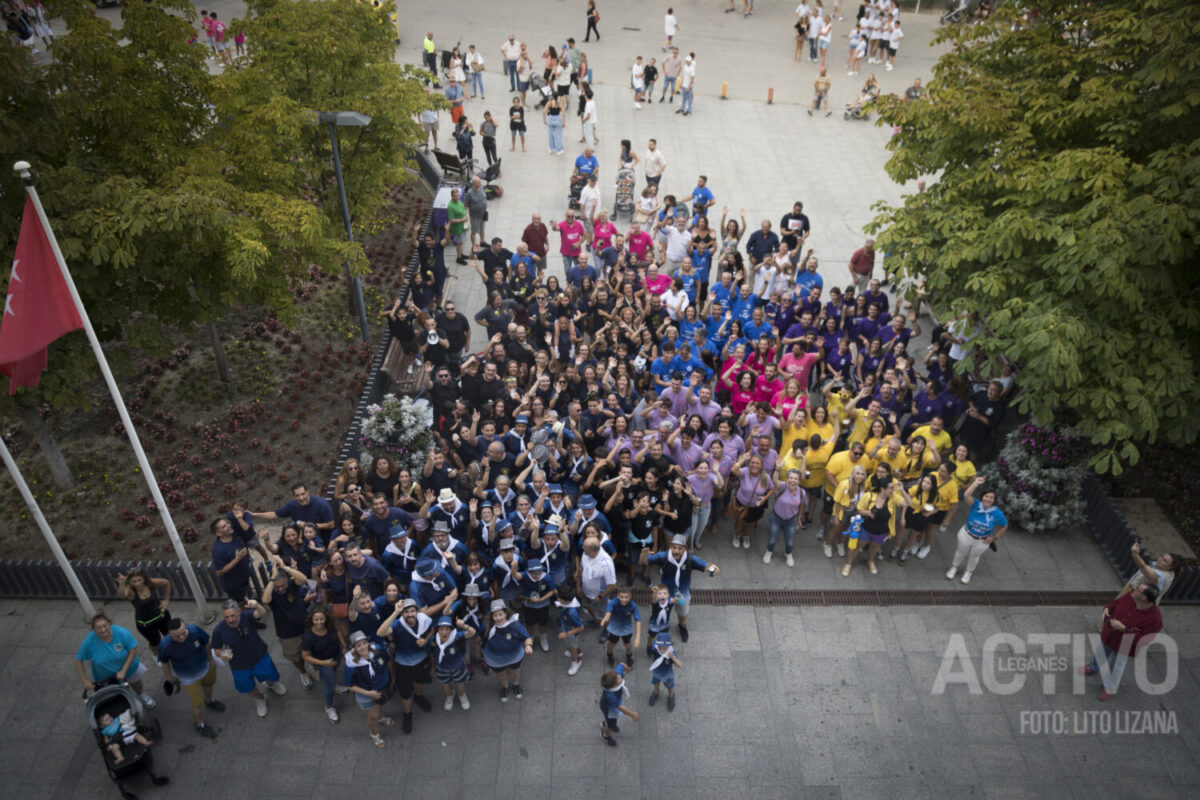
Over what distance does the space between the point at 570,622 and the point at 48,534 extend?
242 inches

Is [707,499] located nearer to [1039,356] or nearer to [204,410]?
[1039,356]

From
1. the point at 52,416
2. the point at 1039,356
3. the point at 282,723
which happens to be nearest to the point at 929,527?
the point at 1039,356

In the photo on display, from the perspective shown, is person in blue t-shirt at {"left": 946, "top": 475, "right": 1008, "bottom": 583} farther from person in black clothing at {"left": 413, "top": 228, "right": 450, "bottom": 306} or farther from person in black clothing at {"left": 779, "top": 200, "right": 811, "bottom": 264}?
person in black clothing at {"left": 413, "top": 228, "right": 450, "bottom": 306}

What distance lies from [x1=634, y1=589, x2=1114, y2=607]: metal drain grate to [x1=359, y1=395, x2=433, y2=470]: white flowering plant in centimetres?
366

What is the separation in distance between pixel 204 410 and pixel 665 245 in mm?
9530

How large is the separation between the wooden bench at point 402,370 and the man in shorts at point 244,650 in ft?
18.2

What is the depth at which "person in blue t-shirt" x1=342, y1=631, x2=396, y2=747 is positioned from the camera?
8.73 meters

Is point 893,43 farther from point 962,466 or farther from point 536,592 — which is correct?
point 536,592

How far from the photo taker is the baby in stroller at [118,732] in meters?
8.47

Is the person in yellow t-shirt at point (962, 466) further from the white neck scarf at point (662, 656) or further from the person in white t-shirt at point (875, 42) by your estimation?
the person in white t-shirt at point (875, 42)

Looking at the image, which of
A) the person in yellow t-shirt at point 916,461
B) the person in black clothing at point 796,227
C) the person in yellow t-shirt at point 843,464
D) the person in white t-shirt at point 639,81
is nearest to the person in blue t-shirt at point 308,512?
the person in yellow t-shirt at point 843,464

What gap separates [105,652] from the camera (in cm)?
900

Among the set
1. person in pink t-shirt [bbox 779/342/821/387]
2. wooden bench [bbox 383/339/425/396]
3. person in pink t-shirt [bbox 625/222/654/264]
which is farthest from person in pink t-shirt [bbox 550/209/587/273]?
person in pink t-shirt [bbox 779/342/821/387]

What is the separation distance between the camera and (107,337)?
38.4 feet
